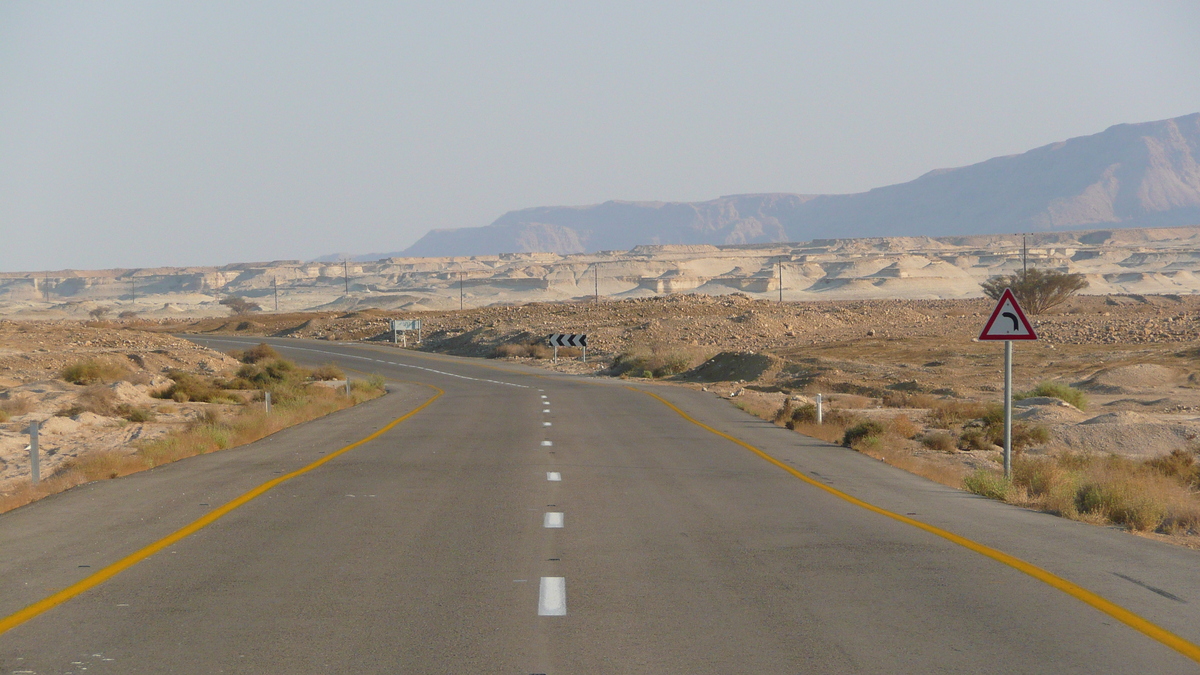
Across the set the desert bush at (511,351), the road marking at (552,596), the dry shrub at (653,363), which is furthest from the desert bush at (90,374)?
the road marking at (552,596)

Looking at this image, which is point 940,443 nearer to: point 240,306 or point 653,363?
point 653,363

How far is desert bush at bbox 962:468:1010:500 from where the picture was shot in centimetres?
1414

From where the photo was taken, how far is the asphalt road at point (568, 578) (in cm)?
626

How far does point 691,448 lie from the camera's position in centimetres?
1958

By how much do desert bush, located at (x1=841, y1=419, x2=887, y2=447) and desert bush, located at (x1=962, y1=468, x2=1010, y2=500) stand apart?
6065 millimetres

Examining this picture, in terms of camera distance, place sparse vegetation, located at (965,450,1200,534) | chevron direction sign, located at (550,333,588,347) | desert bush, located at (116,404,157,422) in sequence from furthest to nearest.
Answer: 1. chevron direction sign, located at (550,333,588,347)
2. desert bush, located at (116,404,157,422)
3. sparse vegetation, located at (965,450,1200,534)

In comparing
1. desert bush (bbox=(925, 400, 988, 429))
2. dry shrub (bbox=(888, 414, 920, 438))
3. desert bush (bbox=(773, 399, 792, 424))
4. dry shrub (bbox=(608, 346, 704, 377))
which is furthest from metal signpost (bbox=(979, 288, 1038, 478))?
dry shrub (bbox=(608, 346, 704, 377))

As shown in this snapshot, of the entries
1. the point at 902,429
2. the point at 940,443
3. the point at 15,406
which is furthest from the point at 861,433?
the point at 15,406

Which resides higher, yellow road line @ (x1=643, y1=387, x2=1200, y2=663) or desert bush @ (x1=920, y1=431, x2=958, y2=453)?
yellow road line @ (x1=643, y1=387, x2=1200, y2=663)

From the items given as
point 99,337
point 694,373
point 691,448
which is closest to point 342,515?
point 691,448

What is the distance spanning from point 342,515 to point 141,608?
4122 mm

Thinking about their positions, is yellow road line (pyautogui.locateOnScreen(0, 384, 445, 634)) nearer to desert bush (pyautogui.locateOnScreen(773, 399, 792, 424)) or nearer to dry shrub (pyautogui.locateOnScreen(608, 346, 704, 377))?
desert bush (pyautogui.locateOnScreen(773, 399, 792, 424))

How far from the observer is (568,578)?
8289 mm

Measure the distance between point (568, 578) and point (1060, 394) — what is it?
3120 centimetres
